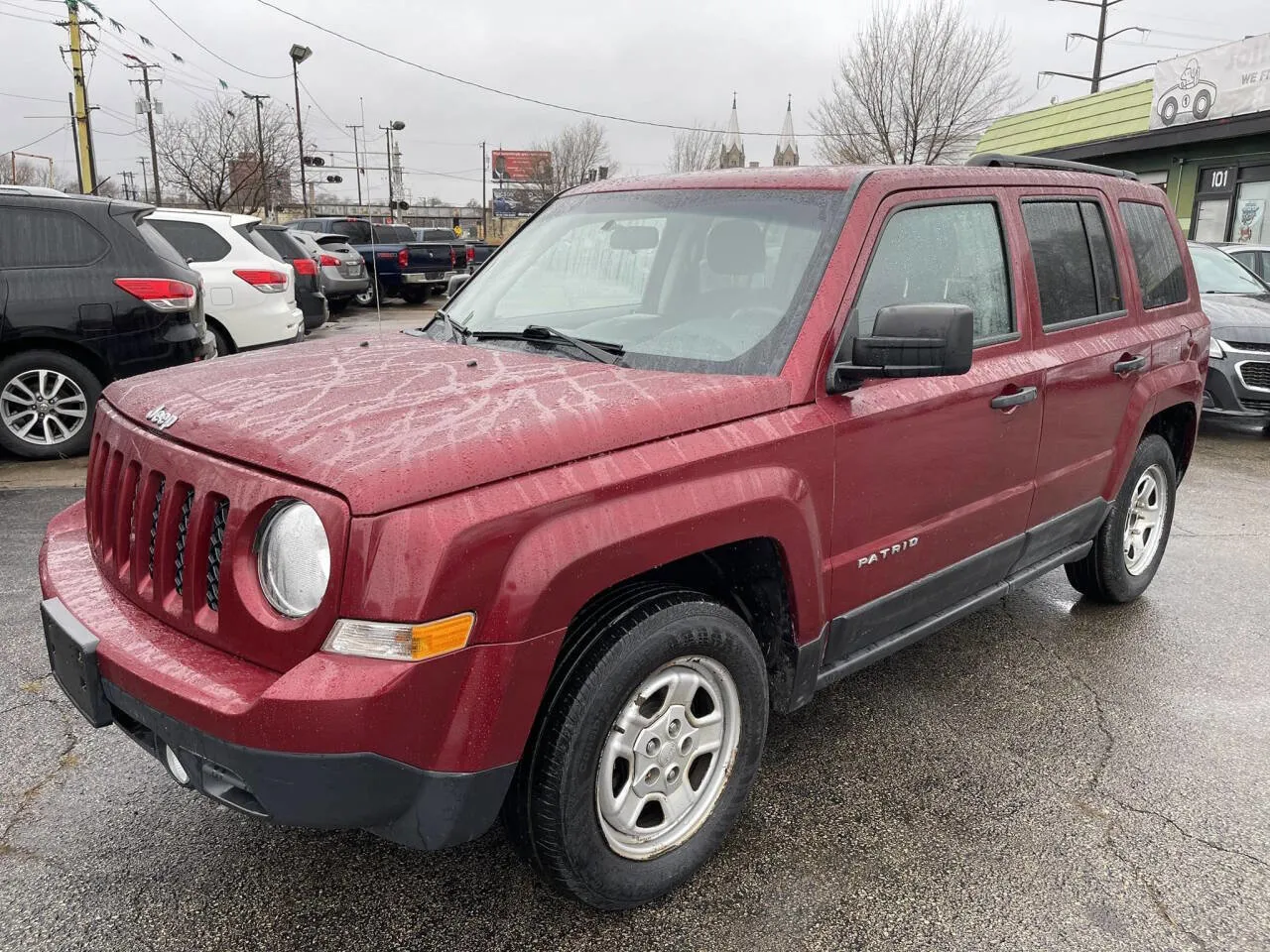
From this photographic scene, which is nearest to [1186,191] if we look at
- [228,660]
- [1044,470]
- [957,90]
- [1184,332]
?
[957,90]

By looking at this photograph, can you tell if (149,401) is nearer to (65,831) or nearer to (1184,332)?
(65,831)

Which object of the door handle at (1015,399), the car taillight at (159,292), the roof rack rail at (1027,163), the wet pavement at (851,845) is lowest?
the wet pavement at (851,845)

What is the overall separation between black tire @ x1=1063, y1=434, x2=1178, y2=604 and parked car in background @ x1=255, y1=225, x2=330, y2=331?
34.4 feet

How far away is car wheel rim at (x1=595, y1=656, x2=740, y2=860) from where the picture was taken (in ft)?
7.57

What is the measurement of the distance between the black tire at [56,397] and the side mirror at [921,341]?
6.01 meters

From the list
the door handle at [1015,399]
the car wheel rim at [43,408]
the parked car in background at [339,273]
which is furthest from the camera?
the parked car in background at [339,273]

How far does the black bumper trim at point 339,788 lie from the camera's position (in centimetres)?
187

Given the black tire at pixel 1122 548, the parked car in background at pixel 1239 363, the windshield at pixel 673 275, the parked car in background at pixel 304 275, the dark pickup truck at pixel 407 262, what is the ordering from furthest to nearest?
1. the dark pickup truck at pixel 407 262
2. the parked car in background at pixel 304 275
3. the parked car in background at pixel 1239 363
4. the black tire at pixel 1122 548
5. the windshield at pixel 673 275

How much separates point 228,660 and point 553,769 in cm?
74

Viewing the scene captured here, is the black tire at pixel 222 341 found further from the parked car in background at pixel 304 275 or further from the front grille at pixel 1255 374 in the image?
the front grille at pixel 1255 374

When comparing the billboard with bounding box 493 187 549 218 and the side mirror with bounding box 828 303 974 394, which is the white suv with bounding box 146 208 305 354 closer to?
the side mirror with bounding box 828 303 974 394

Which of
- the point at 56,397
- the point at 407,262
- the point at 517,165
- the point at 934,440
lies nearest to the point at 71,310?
the point at 56,397

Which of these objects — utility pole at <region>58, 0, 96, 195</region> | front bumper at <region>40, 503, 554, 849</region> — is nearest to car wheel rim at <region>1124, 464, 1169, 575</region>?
front bumper at <region>40, 503, 554, 849</region>

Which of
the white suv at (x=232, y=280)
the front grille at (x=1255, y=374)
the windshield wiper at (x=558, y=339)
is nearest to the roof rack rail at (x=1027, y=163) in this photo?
the windshield wiper at (x=558, y=339)
